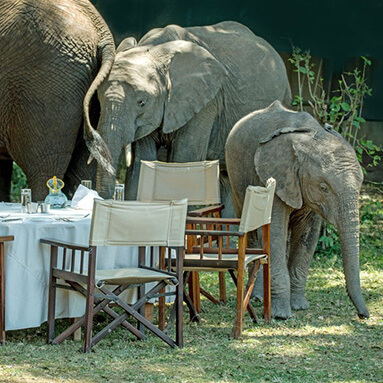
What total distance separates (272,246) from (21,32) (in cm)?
324

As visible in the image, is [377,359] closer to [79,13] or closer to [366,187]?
[79,13]

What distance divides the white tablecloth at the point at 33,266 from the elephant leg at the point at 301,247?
7.29ft

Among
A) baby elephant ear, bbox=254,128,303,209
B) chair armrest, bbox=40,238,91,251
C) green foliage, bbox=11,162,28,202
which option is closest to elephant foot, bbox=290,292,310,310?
baby elephant ear, bbox=254,128,303,209

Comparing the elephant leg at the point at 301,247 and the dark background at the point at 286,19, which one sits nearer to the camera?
the elephant leg at the point at 301,247

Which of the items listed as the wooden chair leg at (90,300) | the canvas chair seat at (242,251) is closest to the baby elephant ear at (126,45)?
the canvas chair seat at (242,251)

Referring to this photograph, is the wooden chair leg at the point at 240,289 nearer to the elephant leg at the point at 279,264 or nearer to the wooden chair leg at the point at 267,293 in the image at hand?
the wooden chair leg at the point at 267,293

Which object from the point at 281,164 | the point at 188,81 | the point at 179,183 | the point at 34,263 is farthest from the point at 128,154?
the point at 34,263

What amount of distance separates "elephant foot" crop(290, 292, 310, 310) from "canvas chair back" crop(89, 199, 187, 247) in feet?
7.75

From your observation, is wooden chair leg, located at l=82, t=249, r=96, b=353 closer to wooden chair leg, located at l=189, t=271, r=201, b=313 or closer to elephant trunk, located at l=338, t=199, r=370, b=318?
wooden chair leg, located at l=189, t=271, r=201, b=313

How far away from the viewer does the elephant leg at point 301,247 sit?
8.95 metres

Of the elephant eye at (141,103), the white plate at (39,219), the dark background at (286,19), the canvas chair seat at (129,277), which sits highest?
the dark background at (286,19)

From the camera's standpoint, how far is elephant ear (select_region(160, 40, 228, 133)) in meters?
11.4

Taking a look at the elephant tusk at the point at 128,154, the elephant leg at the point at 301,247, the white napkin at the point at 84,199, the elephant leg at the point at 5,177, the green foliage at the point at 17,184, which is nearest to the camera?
the white napkin at the point at 84,199

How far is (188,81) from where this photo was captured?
11.6 meters
